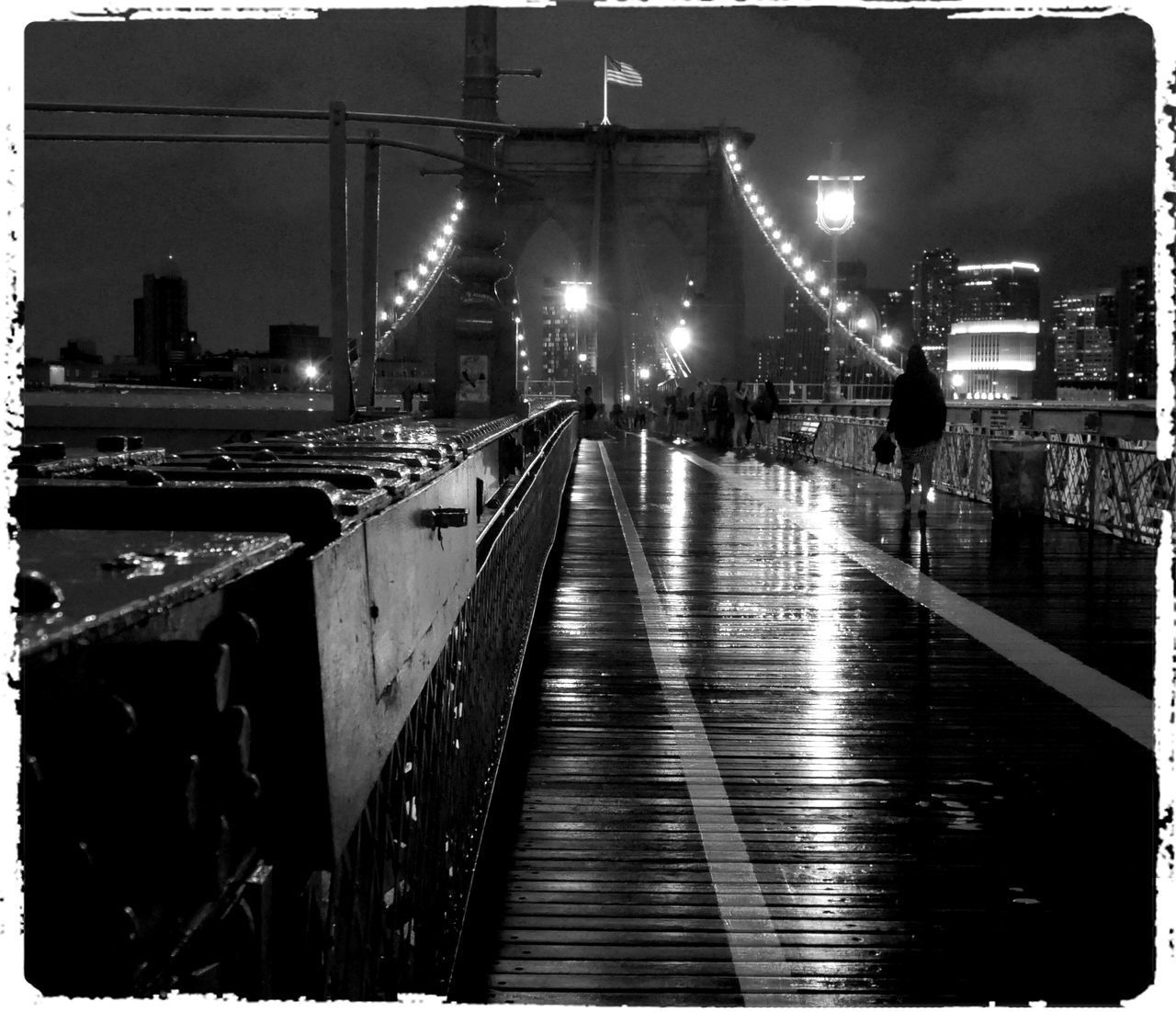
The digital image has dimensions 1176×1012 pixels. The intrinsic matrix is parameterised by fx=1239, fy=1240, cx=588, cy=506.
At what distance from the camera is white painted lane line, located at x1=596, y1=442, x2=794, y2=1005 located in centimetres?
328

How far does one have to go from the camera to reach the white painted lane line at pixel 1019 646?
578cm

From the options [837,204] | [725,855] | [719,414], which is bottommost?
[725,855]

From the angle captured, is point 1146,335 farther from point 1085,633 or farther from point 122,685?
point 122,685

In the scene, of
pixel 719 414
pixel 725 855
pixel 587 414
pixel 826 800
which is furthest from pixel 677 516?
pixel 587 414

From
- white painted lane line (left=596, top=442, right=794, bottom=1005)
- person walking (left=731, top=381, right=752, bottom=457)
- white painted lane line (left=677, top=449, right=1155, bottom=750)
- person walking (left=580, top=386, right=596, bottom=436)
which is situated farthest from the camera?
person walking (left=580, top=386, right=596, bottom=436)

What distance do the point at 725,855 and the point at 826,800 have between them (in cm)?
70

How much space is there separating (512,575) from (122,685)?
15.5 feet

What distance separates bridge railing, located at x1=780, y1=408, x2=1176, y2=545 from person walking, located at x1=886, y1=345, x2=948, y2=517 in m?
1.29

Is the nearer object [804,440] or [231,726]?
[231,726]

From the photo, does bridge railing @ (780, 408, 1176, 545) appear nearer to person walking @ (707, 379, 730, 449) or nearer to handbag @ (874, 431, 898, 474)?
handbag @ (874, 431, 898, 474)

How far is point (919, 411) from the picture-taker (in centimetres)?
1371

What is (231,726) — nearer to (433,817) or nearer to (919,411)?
(433,817)

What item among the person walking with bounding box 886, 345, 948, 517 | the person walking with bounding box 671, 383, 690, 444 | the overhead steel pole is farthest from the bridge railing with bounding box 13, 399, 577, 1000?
the person walking with bounding box 671, 383, 690, 444

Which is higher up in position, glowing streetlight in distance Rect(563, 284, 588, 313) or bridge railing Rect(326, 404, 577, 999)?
glowing streetlight in distance Rect(563, 284, 588, 313)
